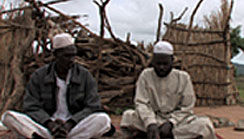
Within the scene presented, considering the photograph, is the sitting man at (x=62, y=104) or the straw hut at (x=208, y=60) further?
the straw hut at (x=208, y=60)

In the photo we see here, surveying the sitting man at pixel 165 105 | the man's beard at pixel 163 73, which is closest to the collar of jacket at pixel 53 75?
the sitting man at pixel 165 105

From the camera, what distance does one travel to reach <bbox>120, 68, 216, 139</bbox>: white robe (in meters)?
3.47

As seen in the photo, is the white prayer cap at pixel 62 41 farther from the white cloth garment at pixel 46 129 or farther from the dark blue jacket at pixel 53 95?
the white cloth garment at pixel 46 129

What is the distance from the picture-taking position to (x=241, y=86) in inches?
656

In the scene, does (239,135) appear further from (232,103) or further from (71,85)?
(232,103)

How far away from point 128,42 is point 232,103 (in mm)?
4414

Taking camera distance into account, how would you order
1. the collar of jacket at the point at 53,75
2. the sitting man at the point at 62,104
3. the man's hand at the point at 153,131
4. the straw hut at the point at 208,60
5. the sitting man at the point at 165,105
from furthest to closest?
the straw hut at the point at 208,60 → the collar of jacket at the point at 53,75 → the sitting man at the point at 165,105 → the sitting man at the point at 62,104 → the man's hand at the point at 153,131

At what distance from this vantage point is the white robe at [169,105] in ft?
11.4

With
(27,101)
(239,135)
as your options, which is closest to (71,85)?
(27,101)

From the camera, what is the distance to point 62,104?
→ 11.7 feet

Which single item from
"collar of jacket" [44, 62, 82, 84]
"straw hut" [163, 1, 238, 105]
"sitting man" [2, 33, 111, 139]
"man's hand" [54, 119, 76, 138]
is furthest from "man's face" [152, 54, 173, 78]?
"straw hut" [163, 1, 238, 105]

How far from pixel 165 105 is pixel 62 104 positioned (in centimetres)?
126

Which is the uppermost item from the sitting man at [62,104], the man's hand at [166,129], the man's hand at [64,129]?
the sitting man at [62,104]

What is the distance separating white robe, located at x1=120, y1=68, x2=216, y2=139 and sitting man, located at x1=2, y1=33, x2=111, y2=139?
42 cm
